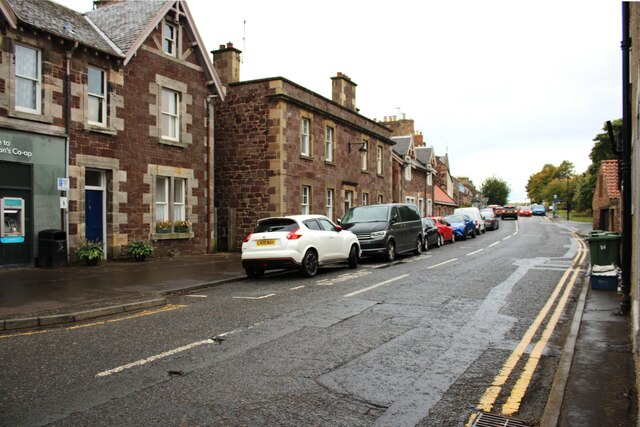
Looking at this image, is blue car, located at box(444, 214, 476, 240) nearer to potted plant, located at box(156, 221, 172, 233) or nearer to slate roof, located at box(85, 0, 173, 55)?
potted plant, located at box(156, 221, 172, 233)

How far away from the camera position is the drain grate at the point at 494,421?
4199mm

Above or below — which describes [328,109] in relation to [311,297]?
above

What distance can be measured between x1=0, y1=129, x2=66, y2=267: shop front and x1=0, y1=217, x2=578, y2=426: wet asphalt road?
274 inches

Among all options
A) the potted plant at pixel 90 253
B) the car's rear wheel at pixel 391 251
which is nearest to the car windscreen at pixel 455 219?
the car's rear wheel at pixel 391 251

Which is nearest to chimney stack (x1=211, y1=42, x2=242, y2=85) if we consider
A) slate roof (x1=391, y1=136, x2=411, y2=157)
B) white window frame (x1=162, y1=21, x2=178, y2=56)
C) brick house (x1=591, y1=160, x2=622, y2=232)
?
white window frame (x1=162, y1=21, x2=178, y2=56)

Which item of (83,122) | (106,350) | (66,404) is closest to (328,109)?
(83,122)

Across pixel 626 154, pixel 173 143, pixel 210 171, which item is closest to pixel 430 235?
pixel 210 171

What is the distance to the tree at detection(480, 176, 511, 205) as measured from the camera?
5032 inches

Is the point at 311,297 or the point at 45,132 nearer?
the point at 311,297

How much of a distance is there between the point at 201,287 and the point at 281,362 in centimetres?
681

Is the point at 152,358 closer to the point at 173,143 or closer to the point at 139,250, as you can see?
the point at 139,250

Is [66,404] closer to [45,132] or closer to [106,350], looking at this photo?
[106,350]

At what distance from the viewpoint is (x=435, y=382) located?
17.3 ft

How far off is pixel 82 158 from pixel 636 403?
51.6 feet
